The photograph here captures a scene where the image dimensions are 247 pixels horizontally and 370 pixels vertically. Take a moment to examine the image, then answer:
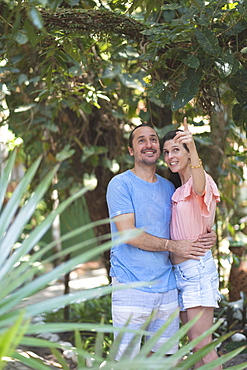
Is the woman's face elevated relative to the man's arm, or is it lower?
elevated

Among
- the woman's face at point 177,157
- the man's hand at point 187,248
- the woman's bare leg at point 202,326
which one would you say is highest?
the woman's face at point 177,157

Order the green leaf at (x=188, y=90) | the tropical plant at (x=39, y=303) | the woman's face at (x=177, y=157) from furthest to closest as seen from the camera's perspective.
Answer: the woman's face at (x=177, y=157), the green leaf at (x=188, y=90), the tropical plant at (x=39, y=303)

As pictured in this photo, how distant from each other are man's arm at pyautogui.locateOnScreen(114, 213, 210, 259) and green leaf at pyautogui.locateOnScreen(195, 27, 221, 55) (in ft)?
2.78

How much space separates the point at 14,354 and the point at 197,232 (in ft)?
4.80

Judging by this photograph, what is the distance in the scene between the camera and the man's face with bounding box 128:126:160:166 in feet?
8.56

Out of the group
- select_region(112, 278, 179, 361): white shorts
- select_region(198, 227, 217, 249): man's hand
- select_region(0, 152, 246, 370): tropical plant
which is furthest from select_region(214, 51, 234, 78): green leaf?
select_region(0, 152, 246, 370): tropical plant

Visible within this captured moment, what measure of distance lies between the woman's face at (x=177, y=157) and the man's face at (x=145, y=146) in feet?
0.27

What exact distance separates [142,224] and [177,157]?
1.23 ft

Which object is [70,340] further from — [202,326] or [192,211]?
[192,211]

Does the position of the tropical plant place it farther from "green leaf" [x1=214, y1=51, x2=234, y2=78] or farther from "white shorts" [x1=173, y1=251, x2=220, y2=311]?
"green leaf" [x1=214, y1=51, x2=234, y2=78]

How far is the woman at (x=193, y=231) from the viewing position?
242 cm

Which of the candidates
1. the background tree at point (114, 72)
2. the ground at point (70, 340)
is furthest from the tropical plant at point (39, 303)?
the ground at point (70, 340)

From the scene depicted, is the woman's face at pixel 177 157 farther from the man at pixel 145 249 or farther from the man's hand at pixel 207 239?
the man's hand at pixel 207 239

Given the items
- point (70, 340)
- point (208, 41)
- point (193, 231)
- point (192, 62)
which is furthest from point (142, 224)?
point (70, 340)
